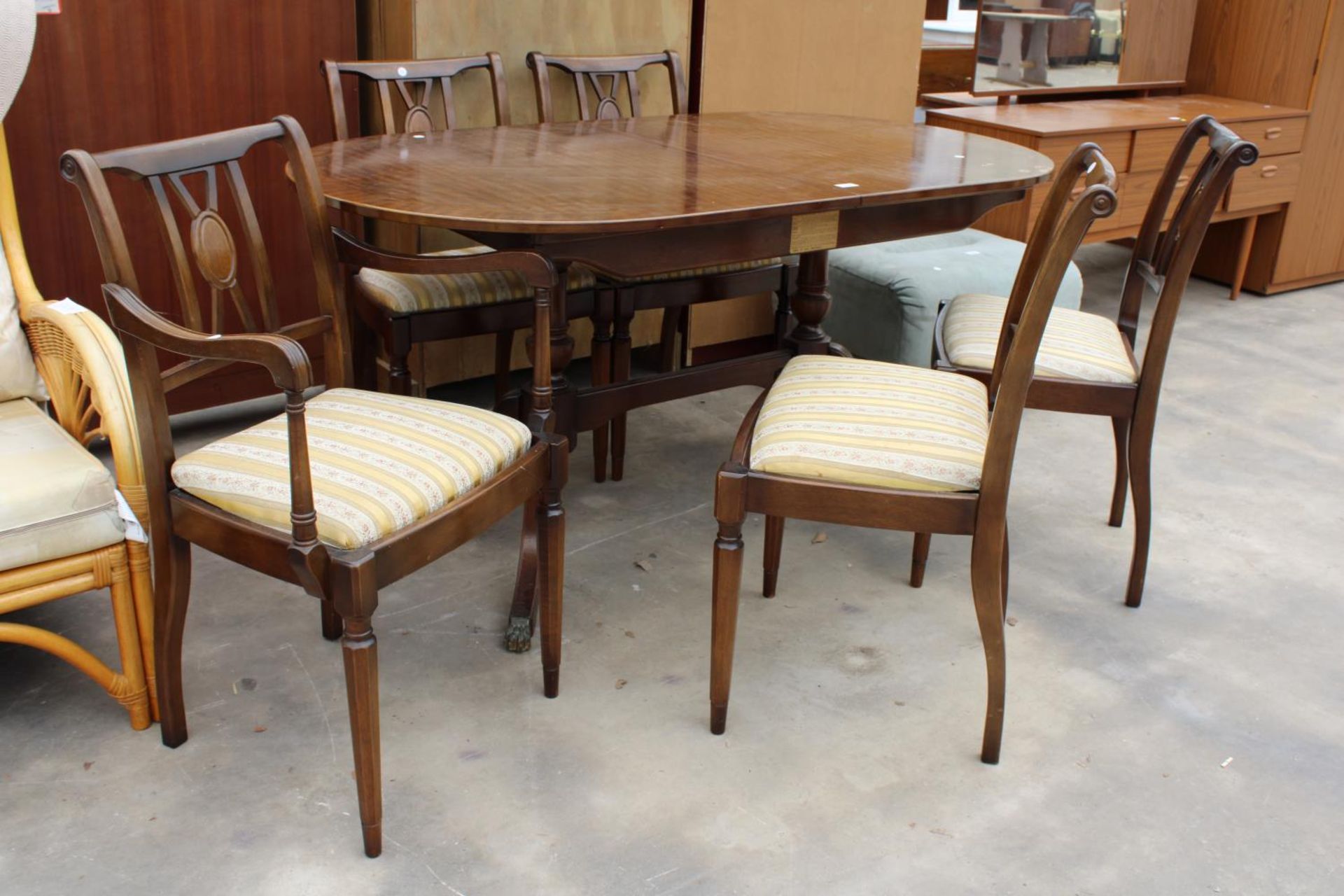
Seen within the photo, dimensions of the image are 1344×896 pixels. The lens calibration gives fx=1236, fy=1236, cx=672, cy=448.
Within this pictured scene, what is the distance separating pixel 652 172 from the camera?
2457mm

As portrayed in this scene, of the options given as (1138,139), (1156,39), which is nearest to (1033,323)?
(1138,139)

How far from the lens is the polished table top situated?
2104mm

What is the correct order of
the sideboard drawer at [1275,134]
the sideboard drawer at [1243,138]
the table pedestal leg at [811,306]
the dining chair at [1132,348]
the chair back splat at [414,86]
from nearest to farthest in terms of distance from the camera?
the dining chair at [1132,348] → the chair back splat at [414,86] → the table pedestal leg at [811,306] → the sideboard drawer at [1243,138] → the sideboard drawer at [1275,134]

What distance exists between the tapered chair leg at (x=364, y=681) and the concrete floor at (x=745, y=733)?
0.08m

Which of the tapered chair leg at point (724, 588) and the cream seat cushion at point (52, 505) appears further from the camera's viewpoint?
the tapered chair leg at point (724, 588)

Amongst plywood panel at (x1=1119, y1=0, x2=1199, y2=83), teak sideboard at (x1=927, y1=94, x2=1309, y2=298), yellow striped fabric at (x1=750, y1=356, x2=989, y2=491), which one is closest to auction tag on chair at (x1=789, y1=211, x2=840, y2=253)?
yellow striped fabric at (x1=750, y1=356, x2=989, y2=491)

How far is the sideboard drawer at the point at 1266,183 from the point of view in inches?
184

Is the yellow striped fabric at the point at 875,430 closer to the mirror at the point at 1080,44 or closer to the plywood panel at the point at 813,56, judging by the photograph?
the plywood panel at the point at 813,56

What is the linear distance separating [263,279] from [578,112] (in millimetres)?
1515

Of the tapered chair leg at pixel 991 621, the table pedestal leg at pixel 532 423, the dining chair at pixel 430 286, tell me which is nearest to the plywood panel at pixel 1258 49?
the dining chair at pixel 430 286

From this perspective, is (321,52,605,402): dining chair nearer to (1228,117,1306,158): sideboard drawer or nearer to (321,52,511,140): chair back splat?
(321,52,511,140): chair back splat

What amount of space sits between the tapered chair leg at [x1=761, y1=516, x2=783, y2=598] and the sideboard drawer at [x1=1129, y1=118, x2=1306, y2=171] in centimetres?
249

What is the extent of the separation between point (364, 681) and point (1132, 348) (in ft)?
5.98

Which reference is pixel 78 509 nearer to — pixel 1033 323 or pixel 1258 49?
pixel 1033 323
